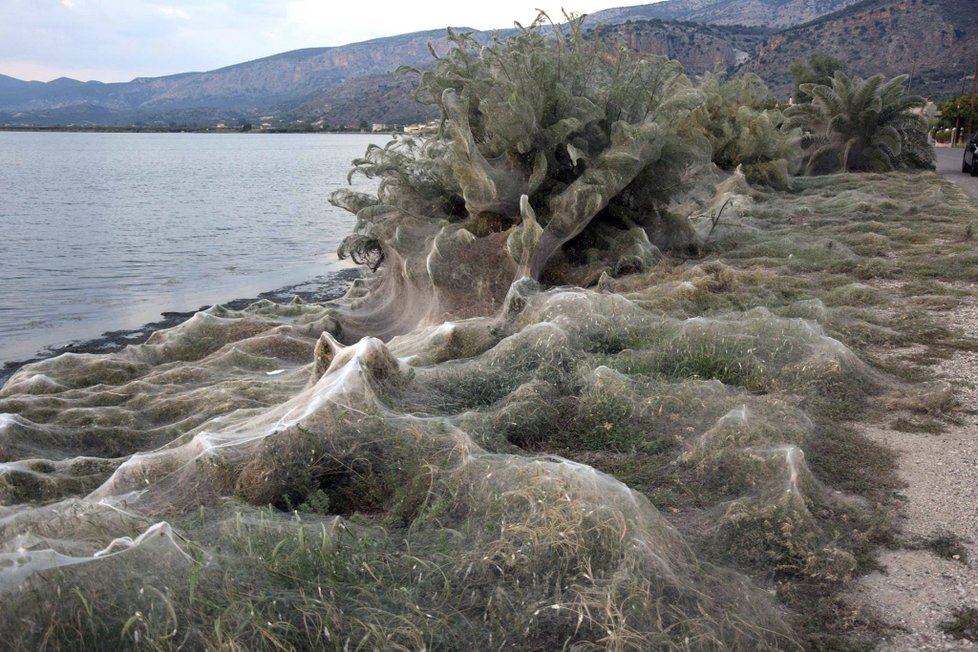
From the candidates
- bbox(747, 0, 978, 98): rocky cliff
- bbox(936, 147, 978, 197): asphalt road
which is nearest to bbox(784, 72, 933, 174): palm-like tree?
bbox(936, 147, 978, 197): asphalt road

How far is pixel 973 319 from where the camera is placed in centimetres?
666

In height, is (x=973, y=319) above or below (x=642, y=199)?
below

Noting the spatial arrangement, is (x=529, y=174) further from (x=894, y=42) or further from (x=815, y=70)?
(x=894, y=42)

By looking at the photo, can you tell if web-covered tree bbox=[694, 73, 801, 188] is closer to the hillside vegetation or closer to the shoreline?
the hillside vegetation

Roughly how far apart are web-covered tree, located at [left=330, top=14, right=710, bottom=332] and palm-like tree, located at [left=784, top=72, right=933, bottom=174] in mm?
13054

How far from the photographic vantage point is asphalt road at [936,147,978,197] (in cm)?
1753

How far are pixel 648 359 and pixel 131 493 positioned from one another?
3.20 meters

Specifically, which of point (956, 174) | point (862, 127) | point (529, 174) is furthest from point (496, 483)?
point (956, 174)

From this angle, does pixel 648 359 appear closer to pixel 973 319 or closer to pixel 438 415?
pixel 438 415

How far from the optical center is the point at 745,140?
Result: 18.3m

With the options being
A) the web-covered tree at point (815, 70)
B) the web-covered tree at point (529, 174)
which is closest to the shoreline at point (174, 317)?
the web-covered tree at point (529, 174)

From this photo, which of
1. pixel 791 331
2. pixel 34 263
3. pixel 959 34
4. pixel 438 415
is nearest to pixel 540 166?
pixel 791 331

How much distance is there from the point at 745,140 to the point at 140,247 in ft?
49.7

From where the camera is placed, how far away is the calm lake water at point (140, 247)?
13.8m
